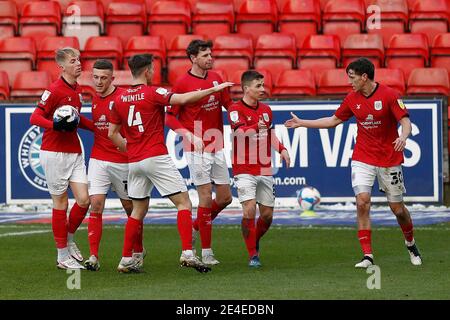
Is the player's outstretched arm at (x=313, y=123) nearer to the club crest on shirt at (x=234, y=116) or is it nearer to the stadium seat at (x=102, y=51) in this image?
the club crest on shirt at (x=234, y=116)

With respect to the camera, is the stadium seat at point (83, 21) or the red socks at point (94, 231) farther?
the stadium seat at point (83, 21)

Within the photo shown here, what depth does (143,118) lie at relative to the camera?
10.7 metres

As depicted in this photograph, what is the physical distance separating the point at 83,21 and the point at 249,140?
9.86 m

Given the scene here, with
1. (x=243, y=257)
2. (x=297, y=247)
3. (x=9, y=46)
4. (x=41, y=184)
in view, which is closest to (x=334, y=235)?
(x=297, y=247)

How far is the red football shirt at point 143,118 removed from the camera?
421 inches

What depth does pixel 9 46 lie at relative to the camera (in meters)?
20.5

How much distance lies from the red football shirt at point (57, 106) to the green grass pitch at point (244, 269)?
1.20m

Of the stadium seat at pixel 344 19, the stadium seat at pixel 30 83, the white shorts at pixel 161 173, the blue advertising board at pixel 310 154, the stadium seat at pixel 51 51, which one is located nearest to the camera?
the white shorts at pixel 161 173

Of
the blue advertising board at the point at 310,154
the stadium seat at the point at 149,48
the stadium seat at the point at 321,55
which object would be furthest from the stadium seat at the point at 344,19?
the blue advertising board at the point at 310,154

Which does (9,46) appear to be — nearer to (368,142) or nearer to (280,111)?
(280,111)

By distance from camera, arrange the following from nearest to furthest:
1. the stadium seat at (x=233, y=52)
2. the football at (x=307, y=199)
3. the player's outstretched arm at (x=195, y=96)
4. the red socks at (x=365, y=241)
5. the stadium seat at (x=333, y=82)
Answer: the player's outstretched arm at (x=195, y=96) < the red socks at (x=365, y=241) < the football at (x=307, y=199) < the stadium seat at (x=333, y=82) < the stadium seat at (x=233, y=52)

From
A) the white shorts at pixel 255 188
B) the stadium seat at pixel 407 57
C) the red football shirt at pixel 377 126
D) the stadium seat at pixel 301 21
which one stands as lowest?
the white shorts at pixel 255 188

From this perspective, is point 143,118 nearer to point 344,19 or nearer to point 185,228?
point 185,228
